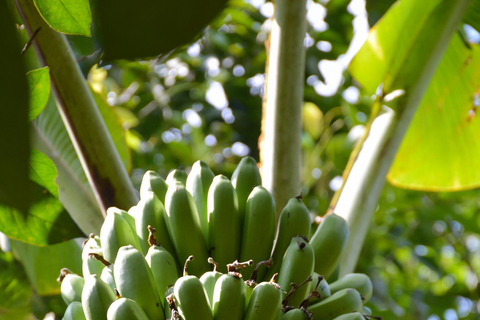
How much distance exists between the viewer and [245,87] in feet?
8.89

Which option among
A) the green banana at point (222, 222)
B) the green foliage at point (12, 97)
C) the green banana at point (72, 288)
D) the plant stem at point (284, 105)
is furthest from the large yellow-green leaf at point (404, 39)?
the green foliage at point (12, 97)

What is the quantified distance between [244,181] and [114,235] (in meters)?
0.23

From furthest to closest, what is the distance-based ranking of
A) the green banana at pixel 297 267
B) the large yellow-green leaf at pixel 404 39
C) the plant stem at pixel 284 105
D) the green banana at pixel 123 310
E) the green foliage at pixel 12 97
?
the large yellow-green leaf at pixel 404 39 → the plant stem at pixel 284 105 → the green banana at pixel 297 267 → the green banana at pixel 123 310 → the green foliage at pixel 12 97

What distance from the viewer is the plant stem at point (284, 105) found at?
3.53 feet

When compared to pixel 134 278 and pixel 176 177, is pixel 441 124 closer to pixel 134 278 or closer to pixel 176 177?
pixel 176 177

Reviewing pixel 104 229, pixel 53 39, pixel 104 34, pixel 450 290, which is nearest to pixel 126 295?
pixel 104 229

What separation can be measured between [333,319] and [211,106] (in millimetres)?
2075

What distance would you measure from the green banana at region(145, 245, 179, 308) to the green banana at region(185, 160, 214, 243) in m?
0.11

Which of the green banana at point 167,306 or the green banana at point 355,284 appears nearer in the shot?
the green banana at point 167,306

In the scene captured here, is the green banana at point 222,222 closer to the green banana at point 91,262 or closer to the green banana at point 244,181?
the green banana at point 244,181

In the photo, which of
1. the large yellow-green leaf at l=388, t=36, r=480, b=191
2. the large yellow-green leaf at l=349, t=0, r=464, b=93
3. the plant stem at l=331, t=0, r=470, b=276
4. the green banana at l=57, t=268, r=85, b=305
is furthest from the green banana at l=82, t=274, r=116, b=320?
the large yellow-green leaf at l=388, t=36, r=480, b=191

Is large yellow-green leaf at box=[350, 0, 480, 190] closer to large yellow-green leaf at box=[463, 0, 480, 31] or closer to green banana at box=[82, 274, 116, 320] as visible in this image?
large yellow-green leaf at box=[463, 0, 480, 31]

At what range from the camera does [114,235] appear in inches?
33.8

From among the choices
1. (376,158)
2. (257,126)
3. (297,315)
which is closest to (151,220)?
(297,315)
